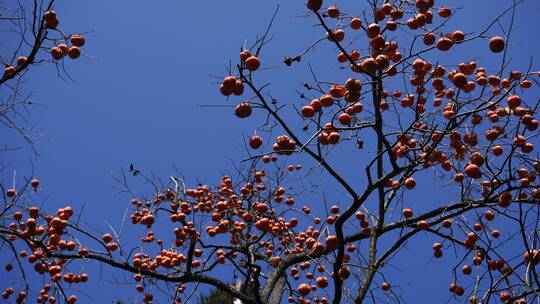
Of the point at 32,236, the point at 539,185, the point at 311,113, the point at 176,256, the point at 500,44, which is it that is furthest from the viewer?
the point at 176,256

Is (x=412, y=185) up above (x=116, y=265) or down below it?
above

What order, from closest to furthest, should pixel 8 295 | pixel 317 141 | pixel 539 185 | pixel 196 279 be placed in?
pixel 317 141, pixel 539 185, pixel 196 279, pixel 8 295

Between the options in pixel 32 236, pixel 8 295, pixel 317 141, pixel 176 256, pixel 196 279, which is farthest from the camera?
pixel 8 295

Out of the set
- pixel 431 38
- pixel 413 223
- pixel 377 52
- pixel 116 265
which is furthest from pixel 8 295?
pixel 431 38

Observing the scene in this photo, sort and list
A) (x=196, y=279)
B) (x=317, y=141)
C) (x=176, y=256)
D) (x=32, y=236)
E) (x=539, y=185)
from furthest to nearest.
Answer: (x=176, y=256) < (x=196, y=279) < (x=32, y=236) < (x=539, y=185) < (x=317, y=141)

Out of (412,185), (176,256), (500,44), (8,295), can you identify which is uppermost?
(500,44)

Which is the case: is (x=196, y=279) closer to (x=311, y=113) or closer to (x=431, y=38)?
(x=311, y=113)

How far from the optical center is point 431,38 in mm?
3346

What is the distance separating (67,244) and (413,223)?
154 inches

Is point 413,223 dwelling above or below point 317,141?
above

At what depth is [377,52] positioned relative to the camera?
9.37ft

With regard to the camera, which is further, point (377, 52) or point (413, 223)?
point (413, 223)

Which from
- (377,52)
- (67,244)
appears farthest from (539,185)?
(67,244)

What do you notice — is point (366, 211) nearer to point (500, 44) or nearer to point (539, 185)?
point (539, 185)
